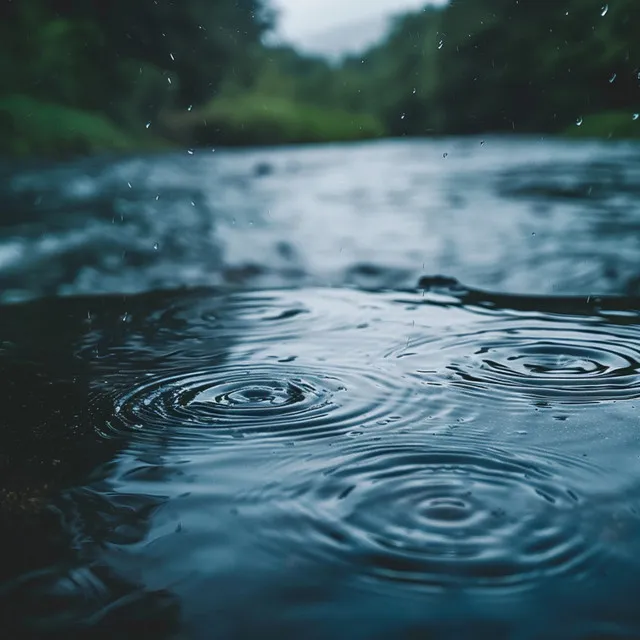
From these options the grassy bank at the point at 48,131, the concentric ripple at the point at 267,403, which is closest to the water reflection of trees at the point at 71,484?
the concentric ripple at the point at 267,403

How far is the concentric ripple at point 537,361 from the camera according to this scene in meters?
2.68

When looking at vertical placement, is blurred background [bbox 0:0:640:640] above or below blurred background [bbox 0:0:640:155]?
below

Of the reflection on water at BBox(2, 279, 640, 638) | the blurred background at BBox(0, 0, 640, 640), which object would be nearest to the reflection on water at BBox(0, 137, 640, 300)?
the blurred background at BBox(0, 0, 640, 640)

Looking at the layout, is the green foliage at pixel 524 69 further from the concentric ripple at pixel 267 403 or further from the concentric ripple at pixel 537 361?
the concentric ripple at pixel 267 403

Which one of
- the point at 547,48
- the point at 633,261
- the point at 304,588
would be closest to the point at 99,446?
the point at 304,588

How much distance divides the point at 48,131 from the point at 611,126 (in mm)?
18114

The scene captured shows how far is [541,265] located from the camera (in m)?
5.77

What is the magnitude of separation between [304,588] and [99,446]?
955 mm

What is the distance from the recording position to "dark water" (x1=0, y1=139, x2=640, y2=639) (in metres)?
1.52

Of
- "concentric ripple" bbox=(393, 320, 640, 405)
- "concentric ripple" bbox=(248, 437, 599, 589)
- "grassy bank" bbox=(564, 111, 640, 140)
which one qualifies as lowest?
"concentric ripple" bbox=(248, 437, 599, 589)

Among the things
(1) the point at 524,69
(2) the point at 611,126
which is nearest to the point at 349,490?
(2) the point at 611,126

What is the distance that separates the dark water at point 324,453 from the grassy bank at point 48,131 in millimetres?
20293

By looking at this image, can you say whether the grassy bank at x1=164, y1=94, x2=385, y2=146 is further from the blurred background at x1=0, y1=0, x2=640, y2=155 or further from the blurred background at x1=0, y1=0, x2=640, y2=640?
the blurred background at x1=0, y1=0, x2=640, y2=640

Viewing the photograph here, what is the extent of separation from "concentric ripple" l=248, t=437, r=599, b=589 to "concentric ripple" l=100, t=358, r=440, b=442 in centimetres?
29
